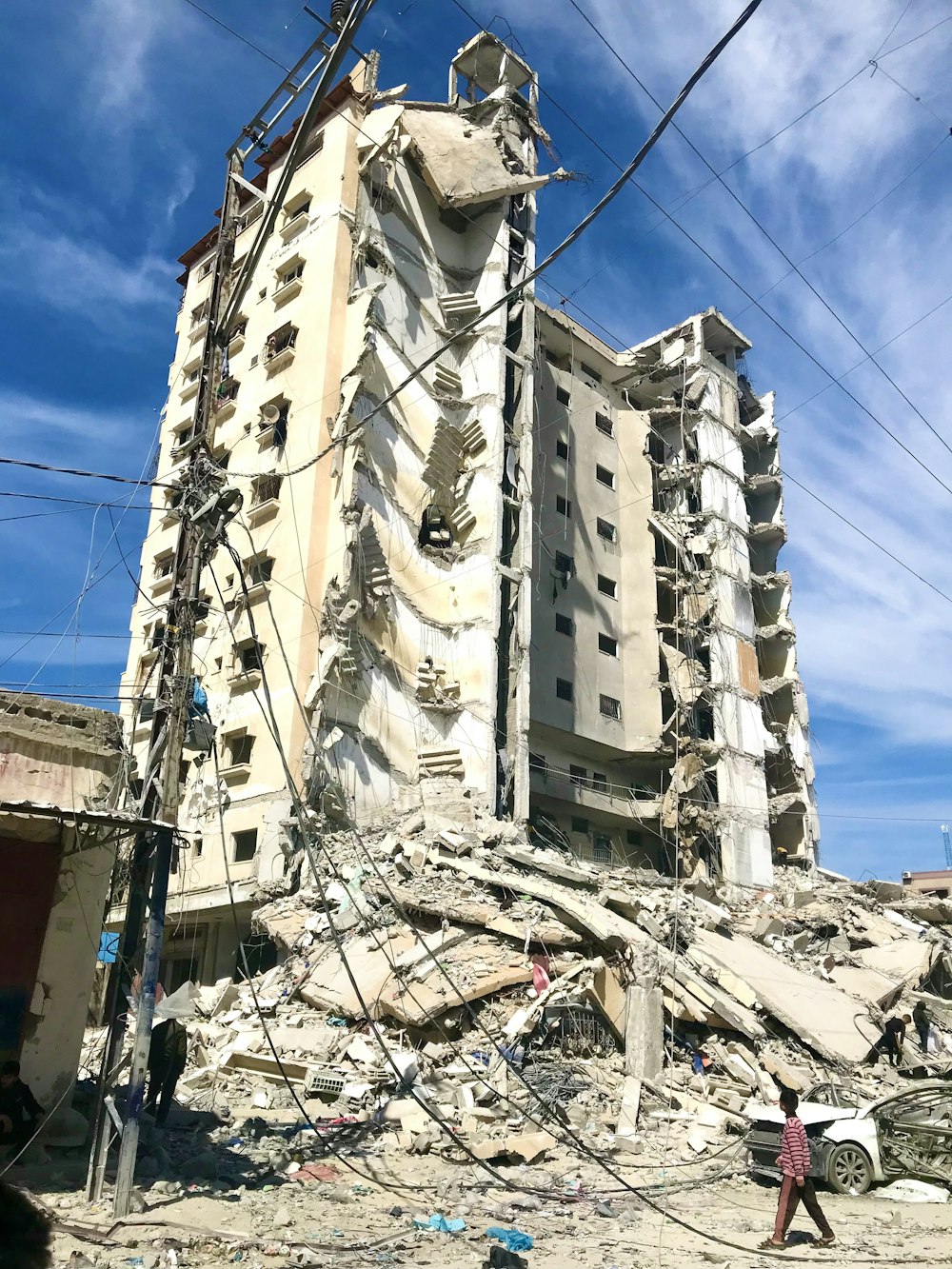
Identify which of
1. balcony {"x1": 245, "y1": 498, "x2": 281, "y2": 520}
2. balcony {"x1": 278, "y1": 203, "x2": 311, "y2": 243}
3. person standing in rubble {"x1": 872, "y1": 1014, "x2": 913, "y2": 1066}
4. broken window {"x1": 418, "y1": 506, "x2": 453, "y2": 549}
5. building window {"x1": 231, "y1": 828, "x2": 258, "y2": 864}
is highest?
balcony {"x1": 278, "y1": 203, "x2": 311, "y2": 243}

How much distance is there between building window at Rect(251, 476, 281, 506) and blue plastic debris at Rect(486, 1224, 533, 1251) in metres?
24.2

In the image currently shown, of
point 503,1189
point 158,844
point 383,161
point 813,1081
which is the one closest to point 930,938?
point 813,1081

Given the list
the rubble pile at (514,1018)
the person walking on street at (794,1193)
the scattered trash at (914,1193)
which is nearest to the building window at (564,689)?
the rubble pile at (514,1018)

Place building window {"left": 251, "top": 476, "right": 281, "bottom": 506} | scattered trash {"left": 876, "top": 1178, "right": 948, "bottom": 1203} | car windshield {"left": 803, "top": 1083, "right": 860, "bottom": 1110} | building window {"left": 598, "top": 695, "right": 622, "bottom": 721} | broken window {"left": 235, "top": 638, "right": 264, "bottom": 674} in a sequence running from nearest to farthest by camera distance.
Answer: scattered trash {"left": 876, "top": 1178, "right": 948, "bottom": 1203}, car windshield {"left": 803, "top": 1083, "right": 860, "bottom": 1110}, broken window {"left": 235, "top": 638, "right": 264, "bottom": 674}, building window {"left": 251, "top": 476, "right": 281, "bottom": 506}, building window {"left": 598, "top": 695, "right": 622, "bottom": 721}

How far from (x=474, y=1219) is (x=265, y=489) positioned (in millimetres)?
25043

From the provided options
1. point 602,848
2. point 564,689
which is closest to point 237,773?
point 564,689

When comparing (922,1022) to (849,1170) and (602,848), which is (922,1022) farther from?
(602,848)

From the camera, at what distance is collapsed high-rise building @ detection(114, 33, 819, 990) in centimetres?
2761

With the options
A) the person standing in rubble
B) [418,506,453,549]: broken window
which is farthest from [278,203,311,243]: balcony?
the person standing in rubble

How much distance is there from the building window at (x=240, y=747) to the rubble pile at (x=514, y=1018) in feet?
20.5

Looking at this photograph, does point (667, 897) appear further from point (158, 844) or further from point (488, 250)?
point (488, 250)

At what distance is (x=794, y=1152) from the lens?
355 inches

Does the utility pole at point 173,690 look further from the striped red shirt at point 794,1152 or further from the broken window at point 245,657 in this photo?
the broken window at point 245,657

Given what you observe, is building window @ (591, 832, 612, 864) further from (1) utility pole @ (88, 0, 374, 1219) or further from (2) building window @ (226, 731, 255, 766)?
(1) utility pole @ (88, 0, 374, 1219)
